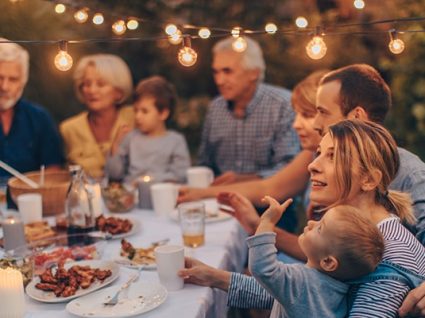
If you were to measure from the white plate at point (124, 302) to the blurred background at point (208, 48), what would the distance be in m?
3.27

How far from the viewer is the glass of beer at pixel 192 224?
220 cm

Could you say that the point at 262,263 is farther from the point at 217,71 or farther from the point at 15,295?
the point at 217,71

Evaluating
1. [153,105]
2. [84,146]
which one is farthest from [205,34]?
[84,146]

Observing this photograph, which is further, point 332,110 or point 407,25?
point 407,25

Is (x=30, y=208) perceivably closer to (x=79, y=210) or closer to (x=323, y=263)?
(x=79, y=210)

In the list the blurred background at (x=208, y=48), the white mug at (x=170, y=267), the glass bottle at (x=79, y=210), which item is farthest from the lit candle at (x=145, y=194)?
the blurred background at (x=208, y=48)

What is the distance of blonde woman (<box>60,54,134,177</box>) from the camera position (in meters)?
3.56

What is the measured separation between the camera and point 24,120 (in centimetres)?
340

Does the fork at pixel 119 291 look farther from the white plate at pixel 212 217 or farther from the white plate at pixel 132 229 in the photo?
the white plate at pixel 212 217

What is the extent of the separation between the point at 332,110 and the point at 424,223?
49cm

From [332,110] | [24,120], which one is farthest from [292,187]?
[24,120]

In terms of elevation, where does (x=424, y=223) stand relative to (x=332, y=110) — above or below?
below

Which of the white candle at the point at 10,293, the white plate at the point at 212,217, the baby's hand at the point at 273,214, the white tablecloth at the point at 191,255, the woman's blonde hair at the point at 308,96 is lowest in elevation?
the white tablecloth at the point at 191,255

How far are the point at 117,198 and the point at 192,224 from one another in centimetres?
60
